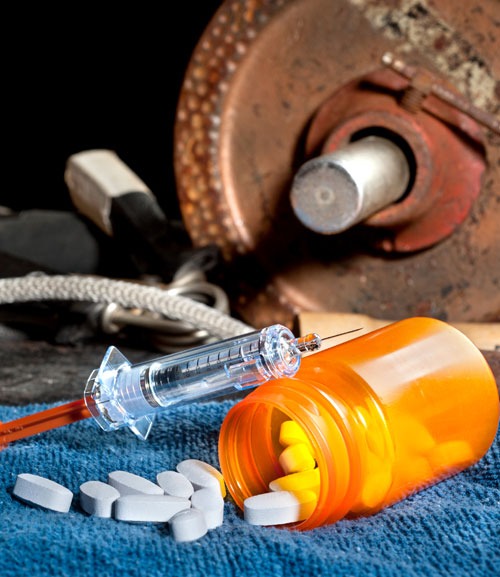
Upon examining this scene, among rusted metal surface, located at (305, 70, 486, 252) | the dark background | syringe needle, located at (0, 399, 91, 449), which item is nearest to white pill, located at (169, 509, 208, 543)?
syringe needle, located at (0, 399, 91, 449)

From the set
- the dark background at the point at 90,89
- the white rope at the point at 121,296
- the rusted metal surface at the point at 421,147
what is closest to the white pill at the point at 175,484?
the white rope at the point at 121,296

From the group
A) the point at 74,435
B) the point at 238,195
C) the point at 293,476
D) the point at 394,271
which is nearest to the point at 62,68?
the point at 238,195

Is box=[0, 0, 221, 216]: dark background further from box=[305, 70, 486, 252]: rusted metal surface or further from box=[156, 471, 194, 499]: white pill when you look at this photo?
box=[156, 471, 194, 499]: white pill

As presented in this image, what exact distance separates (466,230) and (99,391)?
1.52 feet

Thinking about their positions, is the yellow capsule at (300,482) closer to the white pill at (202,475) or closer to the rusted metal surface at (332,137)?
the white pill at (202,475)

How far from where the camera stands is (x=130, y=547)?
51 centimetres

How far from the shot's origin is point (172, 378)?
23.9 inches

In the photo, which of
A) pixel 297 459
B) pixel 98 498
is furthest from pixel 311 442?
pixel 98 498

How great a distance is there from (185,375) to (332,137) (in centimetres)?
40

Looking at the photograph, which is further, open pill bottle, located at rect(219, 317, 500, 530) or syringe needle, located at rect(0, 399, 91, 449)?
syringe needle, located at rect(0, 399, 91, 449)

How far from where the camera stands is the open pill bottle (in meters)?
0.53

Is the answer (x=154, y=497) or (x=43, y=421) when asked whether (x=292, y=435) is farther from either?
(x=43, y=421)

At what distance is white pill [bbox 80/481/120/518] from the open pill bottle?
0.07m

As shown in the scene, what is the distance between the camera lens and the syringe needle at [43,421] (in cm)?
64
